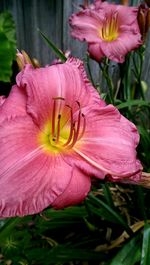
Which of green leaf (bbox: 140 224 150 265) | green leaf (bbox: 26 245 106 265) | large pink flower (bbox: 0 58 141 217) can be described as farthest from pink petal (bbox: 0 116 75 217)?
green leaf (bbox: 26 245 106 265)

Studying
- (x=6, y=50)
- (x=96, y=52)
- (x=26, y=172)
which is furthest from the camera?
(x=6, y=50)

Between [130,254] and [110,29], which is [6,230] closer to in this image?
[130,254]

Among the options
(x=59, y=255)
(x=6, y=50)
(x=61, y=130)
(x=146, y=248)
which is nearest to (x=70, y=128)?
(x=61, y=130)

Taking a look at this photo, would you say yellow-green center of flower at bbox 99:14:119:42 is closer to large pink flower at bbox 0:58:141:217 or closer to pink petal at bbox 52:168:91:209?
large pink flower at bbox 0:58:141:217

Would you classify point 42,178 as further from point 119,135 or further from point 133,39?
point 133,39

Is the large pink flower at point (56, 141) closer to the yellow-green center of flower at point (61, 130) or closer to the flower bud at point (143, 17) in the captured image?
the yellow-green center of flower at point (61, 130)

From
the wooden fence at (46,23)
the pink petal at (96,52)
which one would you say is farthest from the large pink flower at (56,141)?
the wooden fence at (46,23)

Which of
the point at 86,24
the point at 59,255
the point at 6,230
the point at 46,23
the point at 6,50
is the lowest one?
the point at 59,255
